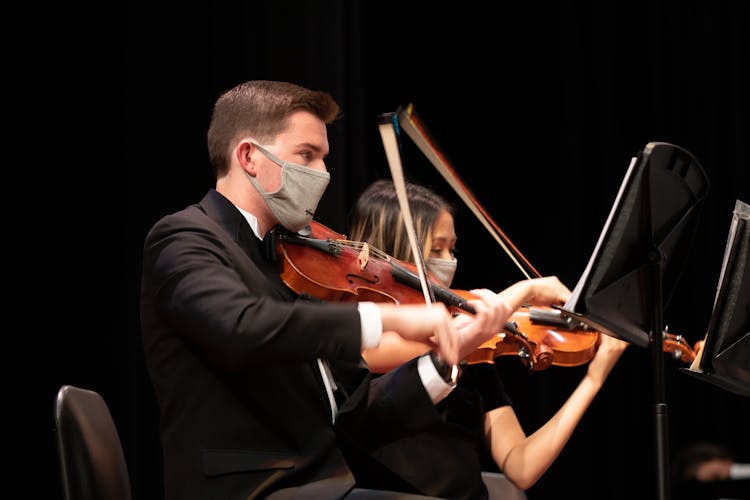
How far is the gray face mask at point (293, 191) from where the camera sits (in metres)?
1.77

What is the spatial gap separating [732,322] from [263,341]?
3.55 feet

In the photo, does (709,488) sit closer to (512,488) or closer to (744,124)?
(512,488)

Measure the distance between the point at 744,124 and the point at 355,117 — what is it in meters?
1.68

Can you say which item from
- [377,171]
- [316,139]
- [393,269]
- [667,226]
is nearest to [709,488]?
[667,226]

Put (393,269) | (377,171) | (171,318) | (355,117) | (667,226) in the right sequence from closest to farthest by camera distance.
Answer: (171,318) < (667,226) < (393,269) < (355,117) < (377,171)

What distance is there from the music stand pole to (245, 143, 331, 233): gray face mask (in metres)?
0.67

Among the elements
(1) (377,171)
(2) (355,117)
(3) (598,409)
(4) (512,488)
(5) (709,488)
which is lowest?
(3) (598,409)

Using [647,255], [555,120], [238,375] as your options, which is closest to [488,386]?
[647,255]

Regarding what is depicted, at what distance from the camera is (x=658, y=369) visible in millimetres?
1678

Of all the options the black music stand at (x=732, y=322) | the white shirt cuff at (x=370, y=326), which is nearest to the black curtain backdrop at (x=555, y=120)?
the black music stand at (x=732, y=322)

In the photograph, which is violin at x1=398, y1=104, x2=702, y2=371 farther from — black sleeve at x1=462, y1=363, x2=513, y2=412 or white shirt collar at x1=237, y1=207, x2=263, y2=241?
white shirt collar at x1=237, y1=207, x2=263, y2=241

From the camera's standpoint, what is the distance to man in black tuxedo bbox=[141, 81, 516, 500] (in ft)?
4.50

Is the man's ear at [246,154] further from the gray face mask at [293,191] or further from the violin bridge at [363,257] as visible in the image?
the violin bridge at [363,257]

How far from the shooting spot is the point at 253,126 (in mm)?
1839
